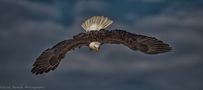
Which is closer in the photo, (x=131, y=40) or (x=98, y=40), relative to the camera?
(x=131, y=40)

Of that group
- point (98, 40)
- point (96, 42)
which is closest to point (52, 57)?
point (96, 42)

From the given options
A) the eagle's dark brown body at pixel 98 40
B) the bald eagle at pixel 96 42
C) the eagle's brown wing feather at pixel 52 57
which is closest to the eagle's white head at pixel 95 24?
the bald eagle at pixel 96 42

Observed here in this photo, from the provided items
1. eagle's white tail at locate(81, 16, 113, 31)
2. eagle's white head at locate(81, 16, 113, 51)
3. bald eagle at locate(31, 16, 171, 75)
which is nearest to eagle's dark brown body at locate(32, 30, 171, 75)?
bald eagle at locate(31, 16, 171, 75)

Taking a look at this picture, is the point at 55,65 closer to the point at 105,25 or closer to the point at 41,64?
the point at 41,64

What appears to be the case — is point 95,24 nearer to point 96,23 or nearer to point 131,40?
point 96,23

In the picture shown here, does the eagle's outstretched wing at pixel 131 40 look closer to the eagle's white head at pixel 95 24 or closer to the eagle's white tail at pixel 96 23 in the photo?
the eagle's white head at pixel 95 24

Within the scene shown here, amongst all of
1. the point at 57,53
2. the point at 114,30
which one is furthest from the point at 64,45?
the point at 114,30

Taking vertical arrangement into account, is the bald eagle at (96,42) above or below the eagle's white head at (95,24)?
below
